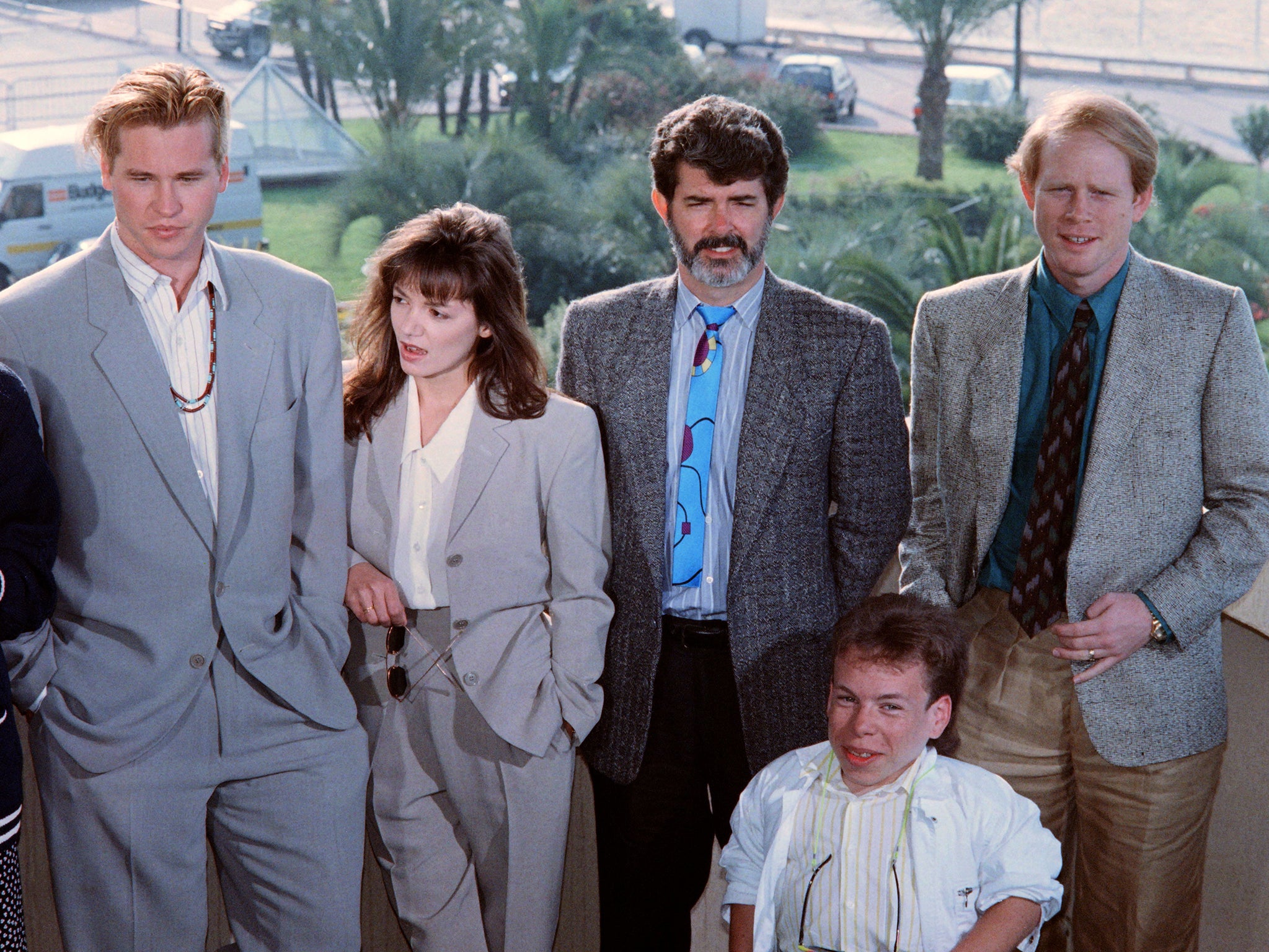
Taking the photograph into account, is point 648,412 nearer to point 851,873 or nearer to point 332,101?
point 851,873

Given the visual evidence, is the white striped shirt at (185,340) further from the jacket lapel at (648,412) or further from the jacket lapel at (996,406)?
the jacket lapel at (996,406)

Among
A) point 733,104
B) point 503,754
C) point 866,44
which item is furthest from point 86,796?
point 866,44

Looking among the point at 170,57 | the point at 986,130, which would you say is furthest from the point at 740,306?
the point at 170,57

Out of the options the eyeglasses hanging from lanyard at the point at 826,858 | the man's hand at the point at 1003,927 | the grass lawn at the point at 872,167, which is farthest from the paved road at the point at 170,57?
the man's hand at the point at 1003,927

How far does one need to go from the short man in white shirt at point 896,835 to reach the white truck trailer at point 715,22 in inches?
938

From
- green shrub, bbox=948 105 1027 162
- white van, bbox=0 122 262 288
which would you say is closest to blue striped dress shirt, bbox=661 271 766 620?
white van, bbox=0 122 262 288

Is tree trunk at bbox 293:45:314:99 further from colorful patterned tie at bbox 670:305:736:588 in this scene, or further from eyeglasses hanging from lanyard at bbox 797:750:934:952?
eyeglasses hanging from lanyard at bbox 797:750:934:952

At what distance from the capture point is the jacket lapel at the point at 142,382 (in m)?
2.00

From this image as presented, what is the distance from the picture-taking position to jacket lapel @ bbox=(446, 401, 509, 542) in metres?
2.26

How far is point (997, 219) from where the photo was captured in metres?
13.2

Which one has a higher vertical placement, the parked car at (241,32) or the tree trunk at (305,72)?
the parked car at (241,32)

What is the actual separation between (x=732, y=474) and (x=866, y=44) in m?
24.6

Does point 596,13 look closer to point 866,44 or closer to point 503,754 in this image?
point 866,44

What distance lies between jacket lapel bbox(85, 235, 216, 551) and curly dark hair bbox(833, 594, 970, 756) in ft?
3.36
